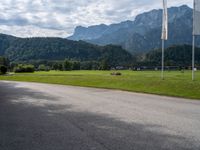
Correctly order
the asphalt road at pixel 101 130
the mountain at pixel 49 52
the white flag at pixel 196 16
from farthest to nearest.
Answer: the mountain at pixel 49 52, the white flag at pixel 196 16, the asphalt road at pixel 101 130

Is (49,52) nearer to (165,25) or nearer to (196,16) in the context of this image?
(165,25)

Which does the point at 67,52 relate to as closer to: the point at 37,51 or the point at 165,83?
the point at 37,51

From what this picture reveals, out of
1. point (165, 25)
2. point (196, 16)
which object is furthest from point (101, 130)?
point (165, 25)

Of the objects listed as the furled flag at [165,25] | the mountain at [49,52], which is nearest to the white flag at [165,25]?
the furled flag at [165,25]

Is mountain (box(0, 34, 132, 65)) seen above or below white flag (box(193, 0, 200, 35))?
above

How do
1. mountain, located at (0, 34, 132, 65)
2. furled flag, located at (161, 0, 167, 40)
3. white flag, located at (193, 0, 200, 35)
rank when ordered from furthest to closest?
mountain, located at (0, 34, 132, 65), furled flag, located at (161, 0, 167, 40), white flag, located at (193, 0, 200, 35)

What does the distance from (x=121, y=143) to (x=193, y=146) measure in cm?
155

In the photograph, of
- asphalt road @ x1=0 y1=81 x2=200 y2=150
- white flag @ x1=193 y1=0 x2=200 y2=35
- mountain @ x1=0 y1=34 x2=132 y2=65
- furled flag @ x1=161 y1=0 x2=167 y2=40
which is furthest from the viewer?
mountain @ x1=0 y1=34 x2=132 y2=65

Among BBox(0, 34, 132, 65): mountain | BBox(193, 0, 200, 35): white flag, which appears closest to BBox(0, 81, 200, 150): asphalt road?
BBox(193, 0, 200, 35): white flag

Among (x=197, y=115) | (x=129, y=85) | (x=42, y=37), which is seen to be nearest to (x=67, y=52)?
(x=42, y=37)

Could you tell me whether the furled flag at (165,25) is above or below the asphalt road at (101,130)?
above

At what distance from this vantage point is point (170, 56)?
152875 mm

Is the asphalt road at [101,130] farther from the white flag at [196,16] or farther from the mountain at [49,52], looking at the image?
the mountain at [49,52]

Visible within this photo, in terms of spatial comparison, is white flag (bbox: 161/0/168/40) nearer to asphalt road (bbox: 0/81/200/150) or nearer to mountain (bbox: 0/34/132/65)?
asphalt road (bbox: 0/81/200/150)
